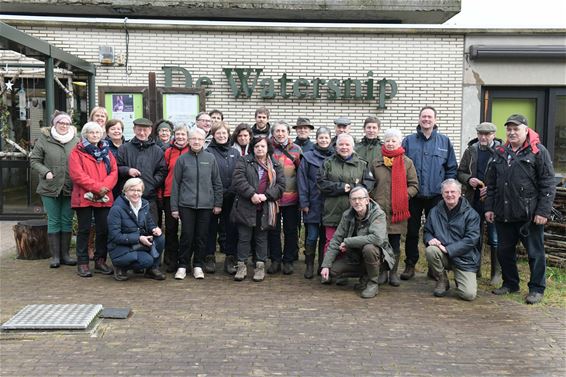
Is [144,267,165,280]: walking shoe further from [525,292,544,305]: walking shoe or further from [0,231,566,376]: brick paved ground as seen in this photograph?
[525,292,544,305]: walking shoe

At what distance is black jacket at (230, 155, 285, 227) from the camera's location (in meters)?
6.53

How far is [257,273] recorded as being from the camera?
22.0ft

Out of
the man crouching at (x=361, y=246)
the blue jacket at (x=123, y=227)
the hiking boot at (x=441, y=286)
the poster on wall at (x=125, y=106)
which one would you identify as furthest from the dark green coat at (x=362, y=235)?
the poster on wall at (x=125, y=106)

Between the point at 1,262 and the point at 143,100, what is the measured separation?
3.54 metres

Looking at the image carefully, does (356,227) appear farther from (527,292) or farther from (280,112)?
(280,112)

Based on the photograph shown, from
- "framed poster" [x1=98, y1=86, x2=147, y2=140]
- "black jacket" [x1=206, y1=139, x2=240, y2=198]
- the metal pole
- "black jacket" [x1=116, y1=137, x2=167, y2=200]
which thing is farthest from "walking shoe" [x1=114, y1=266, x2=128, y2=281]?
"framed poster" [x1=98, y1=86, x2=147, y2=140]

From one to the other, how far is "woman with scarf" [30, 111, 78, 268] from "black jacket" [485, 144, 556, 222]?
5.21 metres

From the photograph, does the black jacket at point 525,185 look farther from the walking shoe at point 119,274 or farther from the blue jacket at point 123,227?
the walking shoe at point 119,274

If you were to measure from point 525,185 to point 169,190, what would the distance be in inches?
163

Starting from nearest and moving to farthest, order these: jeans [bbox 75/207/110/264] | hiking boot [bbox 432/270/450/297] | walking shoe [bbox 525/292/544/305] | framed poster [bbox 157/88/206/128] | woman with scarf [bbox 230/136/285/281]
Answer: walking shoe [bbox 525/292/544/305] < hiking boot [bbox 432/270/450/297] < woman with scarf [bbox 230/136/285/281] < jeans [bbox 75/207/110/264] < framed poster [bbox 157/88/206/128]

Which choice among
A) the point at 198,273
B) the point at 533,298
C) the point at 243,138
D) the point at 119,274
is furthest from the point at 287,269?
the point at 533,298

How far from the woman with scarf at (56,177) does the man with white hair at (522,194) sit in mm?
5177

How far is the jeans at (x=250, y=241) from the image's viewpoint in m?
6.67

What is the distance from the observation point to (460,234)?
6207 millimetres
